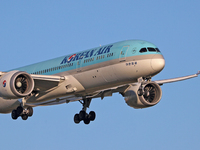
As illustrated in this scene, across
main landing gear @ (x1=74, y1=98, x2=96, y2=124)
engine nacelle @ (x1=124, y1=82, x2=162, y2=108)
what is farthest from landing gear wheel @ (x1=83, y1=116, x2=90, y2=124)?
engine nacelle @ (x1=124, y1=82, x2=162, y2=108)

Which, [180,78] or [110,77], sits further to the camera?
[180,78]

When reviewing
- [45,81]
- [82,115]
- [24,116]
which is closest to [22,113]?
[24,116]

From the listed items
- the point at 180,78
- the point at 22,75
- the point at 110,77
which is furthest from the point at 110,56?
the point at 180,78

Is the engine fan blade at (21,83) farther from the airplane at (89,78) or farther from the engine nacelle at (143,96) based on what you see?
the engine nacelle at (143,96)

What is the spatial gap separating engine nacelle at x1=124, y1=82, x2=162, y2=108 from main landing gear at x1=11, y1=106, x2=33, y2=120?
39.3ft

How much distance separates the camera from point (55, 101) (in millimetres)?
53281

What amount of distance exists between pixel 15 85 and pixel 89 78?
7.24m

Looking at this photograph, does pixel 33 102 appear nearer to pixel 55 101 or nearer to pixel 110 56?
pixel 55 101

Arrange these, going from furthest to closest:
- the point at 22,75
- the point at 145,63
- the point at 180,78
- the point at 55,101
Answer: the point at 180,78 → the point at 55,101 → the point at 22,75 → the point at 145,63

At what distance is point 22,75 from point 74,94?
6.05 m

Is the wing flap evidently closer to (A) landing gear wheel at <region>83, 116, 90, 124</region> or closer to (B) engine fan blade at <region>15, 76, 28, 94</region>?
(B) engine fan blade at <region>15, 76, 28, 94</region>

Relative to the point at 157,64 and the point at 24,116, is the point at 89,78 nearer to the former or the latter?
the point at 157,64

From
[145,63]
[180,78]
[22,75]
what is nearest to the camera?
[145,63]

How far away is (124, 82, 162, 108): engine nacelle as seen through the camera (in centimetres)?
5117
